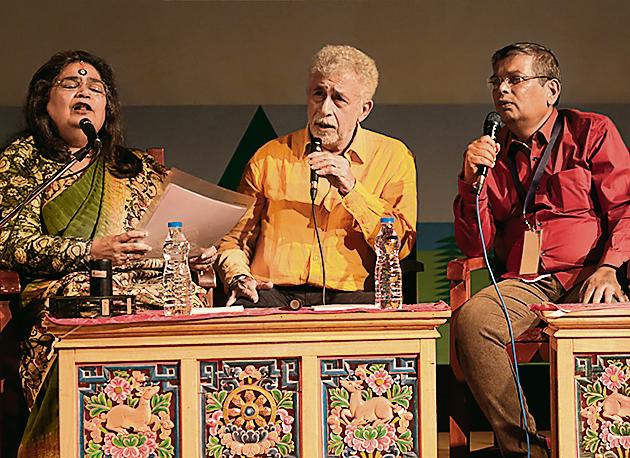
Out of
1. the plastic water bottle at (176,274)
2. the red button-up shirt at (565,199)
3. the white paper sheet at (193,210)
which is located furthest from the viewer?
the red button-up shirt at (565,199)

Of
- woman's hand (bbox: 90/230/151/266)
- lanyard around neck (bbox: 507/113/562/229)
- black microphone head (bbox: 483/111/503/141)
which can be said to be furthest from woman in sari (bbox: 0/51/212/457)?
lanyard around neck (bbox: 507/113/562/229)

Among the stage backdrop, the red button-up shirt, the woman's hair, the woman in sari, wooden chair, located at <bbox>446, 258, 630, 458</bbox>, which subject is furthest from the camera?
the stage backdrop

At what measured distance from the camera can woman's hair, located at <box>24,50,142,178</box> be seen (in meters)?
3.42

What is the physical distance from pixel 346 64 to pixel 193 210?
0.92 m

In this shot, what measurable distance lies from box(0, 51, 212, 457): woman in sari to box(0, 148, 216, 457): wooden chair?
0.04m

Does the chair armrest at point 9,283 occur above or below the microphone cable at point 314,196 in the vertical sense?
below

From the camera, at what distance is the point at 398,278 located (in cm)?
285

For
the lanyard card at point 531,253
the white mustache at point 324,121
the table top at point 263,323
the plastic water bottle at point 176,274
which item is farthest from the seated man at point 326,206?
the table top at point 263,323

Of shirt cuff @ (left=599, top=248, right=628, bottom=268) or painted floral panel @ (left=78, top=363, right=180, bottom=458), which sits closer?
painted floral panel @ (left=78, top=363, right=180, bottom=458)

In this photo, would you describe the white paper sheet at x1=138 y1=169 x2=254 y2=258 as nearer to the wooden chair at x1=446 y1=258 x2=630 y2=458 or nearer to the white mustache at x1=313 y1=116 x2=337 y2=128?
the white mustache at x1=313 y1=116 x2=337 y2=128

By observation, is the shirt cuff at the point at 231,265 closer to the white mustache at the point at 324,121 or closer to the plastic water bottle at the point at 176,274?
the plastic water bottle at the point at 176,274

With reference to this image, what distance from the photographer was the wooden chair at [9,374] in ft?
9.73

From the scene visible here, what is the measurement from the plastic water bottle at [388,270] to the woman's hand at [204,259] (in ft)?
1.66

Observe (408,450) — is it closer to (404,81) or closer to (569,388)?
(569,388)
